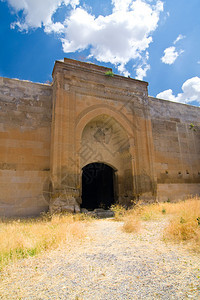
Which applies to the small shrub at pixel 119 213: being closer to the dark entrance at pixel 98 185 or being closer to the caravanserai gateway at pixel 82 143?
the caravanserai gateway at pixel 82 143

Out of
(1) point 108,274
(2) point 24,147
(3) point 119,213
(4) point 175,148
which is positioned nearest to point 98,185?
(3) point 119,213

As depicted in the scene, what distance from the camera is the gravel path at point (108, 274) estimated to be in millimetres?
1950

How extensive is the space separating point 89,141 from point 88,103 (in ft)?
5.66

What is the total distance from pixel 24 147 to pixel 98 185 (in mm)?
5781

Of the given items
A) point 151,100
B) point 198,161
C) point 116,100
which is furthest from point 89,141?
point 198,161

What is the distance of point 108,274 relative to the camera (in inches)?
93.9

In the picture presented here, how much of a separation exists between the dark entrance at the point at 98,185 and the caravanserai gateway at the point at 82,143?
0.10 meters

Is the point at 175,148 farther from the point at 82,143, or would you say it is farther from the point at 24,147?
the point at 24,147

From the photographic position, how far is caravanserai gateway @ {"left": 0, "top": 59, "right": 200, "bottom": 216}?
7.28 m

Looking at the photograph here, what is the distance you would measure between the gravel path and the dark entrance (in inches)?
270

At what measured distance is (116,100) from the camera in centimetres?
921

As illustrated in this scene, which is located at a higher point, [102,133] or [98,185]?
[102,133]

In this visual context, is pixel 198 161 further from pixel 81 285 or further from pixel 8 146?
pixel 81 285

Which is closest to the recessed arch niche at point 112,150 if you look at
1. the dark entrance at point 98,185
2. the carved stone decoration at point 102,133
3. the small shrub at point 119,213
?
the carved stone decoration at point 102,133
